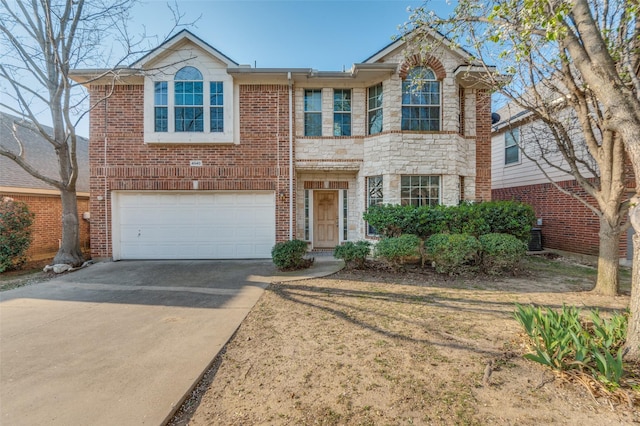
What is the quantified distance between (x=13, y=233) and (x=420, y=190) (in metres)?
11.7

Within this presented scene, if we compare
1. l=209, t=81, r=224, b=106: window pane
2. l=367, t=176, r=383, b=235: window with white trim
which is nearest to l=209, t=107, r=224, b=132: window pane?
l=209, t=81, r=224, b=106: window pane

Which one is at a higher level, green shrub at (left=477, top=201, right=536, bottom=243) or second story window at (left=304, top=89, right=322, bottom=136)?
second story window at (left=304, top=89, right=322, bottom=136)

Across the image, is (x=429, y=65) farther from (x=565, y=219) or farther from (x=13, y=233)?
(x=13, y=233)

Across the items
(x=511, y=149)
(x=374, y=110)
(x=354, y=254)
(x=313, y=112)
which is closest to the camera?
(x=354, y=254)

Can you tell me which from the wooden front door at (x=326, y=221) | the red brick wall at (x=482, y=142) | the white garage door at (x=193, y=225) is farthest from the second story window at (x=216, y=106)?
the red brick wall at (x=482, y=142)

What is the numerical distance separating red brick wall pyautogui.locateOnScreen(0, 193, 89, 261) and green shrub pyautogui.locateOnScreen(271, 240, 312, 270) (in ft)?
25.2

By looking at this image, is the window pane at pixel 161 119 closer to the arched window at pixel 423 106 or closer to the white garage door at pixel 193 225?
the white garage door at pixel 193 225

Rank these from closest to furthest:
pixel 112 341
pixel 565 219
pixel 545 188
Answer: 1. pixel 112 341
2. pixel 565 219
3. pixel 545 188

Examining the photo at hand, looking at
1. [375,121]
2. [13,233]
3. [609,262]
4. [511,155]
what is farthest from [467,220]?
[13,233]

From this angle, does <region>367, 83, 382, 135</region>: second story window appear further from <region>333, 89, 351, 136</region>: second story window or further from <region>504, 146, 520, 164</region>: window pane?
<region>504, 146, 520, 164</region>: window pane

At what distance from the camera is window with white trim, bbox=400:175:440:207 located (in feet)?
28.2

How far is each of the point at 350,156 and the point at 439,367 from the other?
7.15 m

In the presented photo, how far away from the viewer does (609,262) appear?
5.29m

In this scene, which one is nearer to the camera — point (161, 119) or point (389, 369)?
point (389, 369)
